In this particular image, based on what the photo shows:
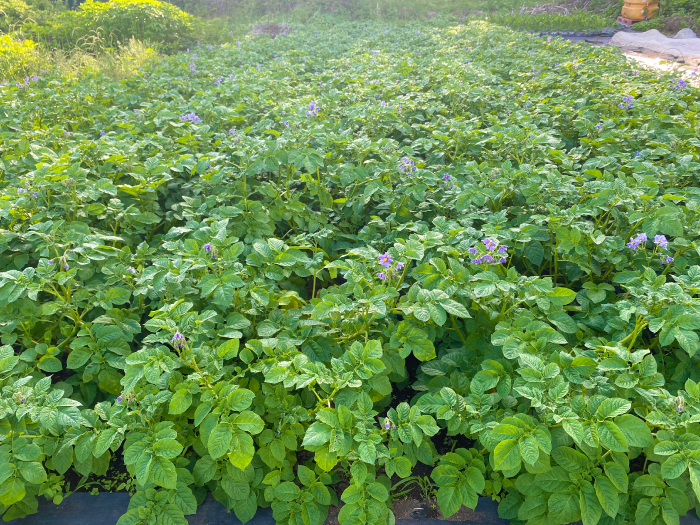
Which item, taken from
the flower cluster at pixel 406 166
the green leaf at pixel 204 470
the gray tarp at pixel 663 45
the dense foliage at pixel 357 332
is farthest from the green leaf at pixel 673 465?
the gray tarp at pixel 663 45

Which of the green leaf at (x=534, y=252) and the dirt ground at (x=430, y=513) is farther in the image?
the green leaf at (x=534, y=252)

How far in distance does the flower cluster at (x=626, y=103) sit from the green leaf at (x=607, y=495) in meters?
3.77

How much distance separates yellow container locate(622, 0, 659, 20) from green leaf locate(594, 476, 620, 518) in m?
16.5

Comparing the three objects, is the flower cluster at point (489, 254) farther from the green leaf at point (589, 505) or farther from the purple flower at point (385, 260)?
the green leaf at point (589, 505)

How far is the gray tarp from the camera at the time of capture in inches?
364

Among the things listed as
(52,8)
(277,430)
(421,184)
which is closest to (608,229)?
(421,184)

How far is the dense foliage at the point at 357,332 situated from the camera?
1507 millimetres

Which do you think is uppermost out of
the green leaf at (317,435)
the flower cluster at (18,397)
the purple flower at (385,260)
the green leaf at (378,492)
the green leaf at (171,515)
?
the purple flower at (385,260)

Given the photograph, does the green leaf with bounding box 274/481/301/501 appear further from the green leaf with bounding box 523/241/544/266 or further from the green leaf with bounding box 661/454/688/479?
the green leaf with bounding box 523/241/544/266

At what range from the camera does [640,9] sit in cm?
1329

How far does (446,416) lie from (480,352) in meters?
0.52

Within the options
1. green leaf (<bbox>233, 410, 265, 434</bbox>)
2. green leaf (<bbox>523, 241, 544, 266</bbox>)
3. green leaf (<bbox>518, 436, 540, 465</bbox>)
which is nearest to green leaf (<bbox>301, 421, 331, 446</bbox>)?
green leaf (<bbox>233, 410, 265, 434</bbox>)

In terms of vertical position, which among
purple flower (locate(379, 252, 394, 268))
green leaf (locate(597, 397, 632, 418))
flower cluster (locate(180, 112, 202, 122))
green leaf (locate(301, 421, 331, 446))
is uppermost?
flower cluster (locate(180, 112, 202, 122))

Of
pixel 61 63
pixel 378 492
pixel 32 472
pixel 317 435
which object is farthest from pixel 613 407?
pixel 61 63
